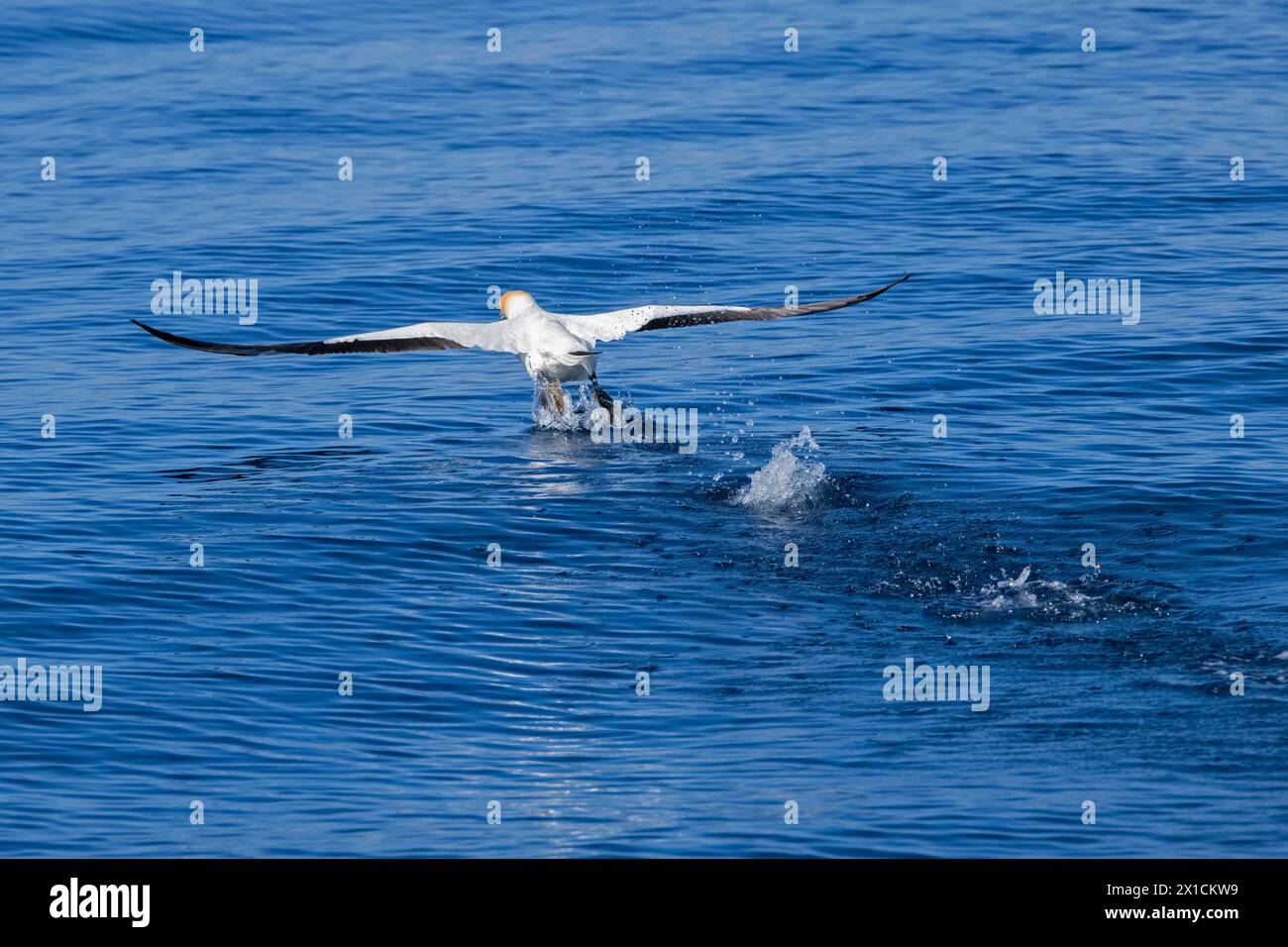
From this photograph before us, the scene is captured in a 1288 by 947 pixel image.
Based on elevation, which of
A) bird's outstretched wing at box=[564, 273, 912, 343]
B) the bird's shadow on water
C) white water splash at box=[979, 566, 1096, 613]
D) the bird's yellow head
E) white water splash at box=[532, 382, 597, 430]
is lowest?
white water splash at box=[979, 566, 1096, 613]

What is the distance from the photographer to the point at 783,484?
20.5 meters

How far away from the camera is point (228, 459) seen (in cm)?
2217

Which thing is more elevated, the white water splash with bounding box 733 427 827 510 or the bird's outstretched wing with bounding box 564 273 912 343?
the bird's outstretched wing with bounding box 564 273 912 343

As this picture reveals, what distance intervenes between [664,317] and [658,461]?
1.69m

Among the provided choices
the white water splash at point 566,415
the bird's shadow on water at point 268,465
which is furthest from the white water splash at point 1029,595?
the bird's shadow on water at point 268,465

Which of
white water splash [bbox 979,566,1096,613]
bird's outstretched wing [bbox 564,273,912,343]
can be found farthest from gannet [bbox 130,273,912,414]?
white water splash [bbox 979,566,1096,613]

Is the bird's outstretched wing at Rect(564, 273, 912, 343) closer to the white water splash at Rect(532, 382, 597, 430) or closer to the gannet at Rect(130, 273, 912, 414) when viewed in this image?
the gannet at Rect(130, 273, 912, 414)

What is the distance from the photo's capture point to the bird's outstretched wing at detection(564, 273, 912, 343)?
68.0 feet

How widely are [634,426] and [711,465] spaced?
187 centimetres

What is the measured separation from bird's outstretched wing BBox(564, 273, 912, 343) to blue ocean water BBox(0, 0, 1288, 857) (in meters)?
1.51

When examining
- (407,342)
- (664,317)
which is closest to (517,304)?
(407,342)

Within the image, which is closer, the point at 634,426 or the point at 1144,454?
the point at 1144,454
